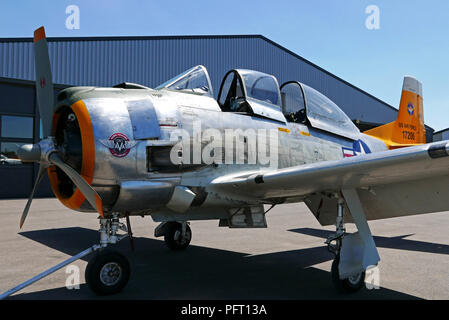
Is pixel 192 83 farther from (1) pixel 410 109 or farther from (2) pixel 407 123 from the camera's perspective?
(1) pixel 410 109

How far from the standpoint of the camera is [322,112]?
6.32m

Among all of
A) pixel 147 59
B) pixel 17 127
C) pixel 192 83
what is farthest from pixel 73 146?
pixel 147 59

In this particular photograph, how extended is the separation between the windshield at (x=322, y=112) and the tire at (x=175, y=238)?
2989 millimetres

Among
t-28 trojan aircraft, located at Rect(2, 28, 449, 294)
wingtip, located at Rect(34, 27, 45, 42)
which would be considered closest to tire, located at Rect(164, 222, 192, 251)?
t-28 trojan aircraft, located at Rect(2, 28, 449, 294)

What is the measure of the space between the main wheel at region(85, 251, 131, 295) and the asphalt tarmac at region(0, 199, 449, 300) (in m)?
0.12

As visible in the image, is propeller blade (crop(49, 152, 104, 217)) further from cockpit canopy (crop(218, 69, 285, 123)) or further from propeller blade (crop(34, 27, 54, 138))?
cockpit canopy (crop(218, 69, 285, 123))

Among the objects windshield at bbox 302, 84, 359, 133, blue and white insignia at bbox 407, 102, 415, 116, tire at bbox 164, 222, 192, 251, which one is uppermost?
blue and white insignia at bbox 407, 102, 415, 116

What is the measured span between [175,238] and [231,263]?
138cm

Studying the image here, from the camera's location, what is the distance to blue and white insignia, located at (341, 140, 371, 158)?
6.54 meters

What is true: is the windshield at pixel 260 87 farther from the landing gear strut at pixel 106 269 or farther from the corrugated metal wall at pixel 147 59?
the corrugated metal wall at pixel 147 59

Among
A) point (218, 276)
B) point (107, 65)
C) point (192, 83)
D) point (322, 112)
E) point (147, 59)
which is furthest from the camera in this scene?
point (147, 59)

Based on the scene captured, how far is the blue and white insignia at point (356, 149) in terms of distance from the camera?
258 inches

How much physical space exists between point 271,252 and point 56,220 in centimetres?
685
